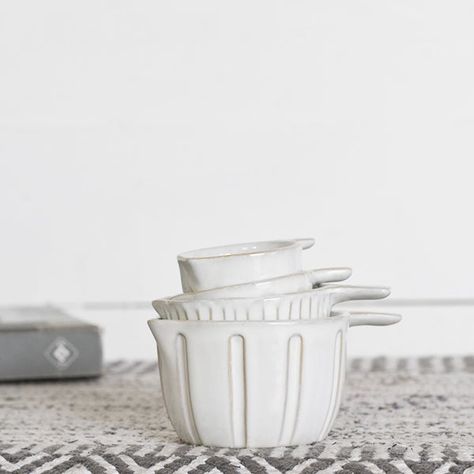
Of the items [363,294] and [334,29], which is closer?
[363,294]

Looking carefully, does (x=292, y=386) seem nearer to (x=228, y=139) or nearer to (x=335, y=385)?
(x=335, y=385)

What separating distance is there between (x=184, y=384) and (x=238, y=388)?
35 millimetres

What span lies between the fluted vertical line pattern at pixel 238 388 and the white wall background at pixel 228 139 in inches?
34.7

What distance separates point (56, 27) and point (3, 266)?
0.38 metres

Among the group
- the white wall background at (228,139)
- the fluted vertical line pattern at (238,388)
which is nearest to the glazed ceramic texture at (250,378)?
the fluted vertical line pattern at (238,388)

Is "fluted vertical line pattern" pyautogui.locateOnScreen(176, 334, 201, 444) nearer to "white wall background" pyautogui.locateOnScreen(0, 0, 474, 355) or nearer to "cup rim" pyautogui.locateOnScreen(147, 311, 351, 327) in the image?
"cup rim" pyautogui.locateOnScreen(147, 311, 351, 327)

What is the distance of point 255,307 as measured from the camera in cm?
59

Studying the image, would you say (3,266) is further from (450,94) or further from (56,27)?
(450,94)

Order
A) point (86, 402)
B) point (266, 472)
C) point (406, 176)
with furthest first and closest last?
point (406, 176)
point (86, 402)
point (266, 472)

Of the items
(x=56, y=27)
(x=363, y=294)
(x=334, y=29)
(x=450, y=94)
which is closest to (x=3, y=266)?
(x=56, y=27)

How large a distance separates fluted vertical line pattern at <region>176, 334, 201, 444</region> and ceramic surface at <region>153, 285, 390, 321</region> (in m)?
0.02

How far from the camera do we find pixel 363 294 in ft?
2.08

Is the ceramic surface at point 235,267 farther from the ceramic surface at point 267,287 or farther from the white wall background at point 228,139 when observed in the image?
the white wall background at point 228,139

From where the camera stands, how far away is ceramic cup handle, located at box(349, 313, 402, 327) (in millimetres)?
658
